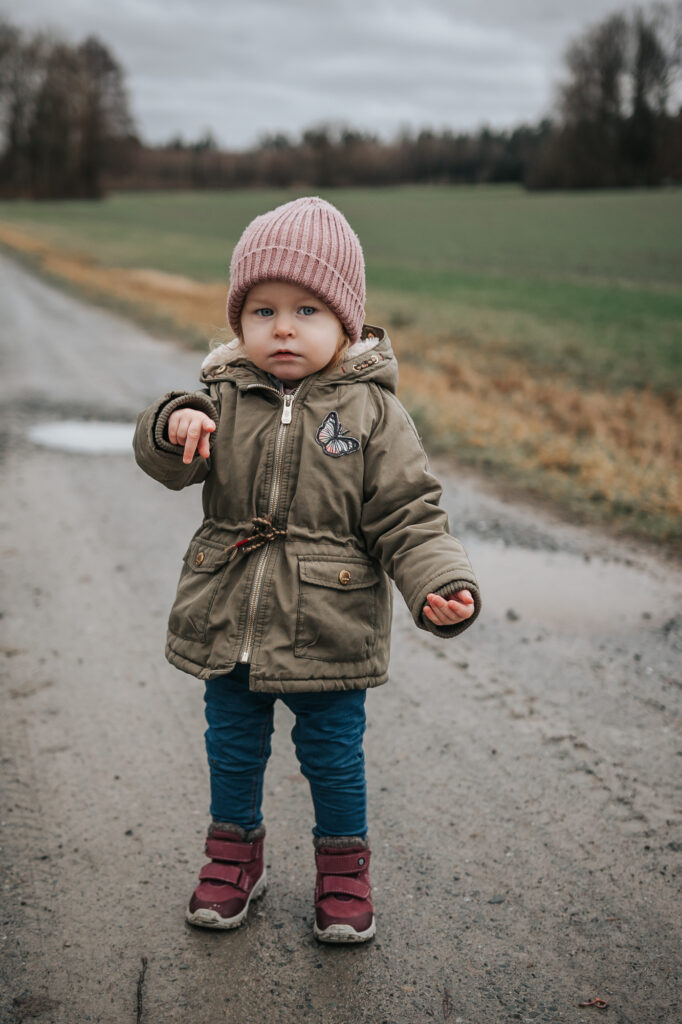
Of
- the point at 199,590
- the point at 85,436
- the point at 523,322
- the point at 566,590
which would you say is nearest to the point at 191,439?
the point at 199,590

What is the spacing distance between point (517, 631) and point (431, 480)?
177cm

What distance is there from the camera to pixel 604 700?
3.06 m

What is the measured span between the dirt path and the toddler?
17cm

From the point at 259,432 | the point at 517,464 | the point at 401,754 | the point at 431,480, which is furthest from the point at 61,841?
the point at 517,464

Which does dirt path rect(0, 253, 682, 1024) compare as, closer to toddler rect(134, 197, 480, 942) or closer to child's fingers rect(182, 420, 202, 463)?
toddler rect(134, 197, 480, 942)

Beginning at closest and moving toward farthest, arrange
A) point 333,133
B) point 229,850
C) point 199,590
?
point 199,590 < point 229,850 < point 333,133

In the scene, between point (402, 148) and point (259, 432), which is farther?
point (402, 148)

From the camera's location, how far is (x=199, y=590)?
1989 mm

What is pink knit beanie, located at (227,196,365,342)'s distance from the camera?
75.8 inches

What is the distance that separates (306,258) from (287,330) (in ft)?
0.53

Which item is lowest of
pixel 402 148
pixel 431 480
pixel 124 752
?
pixel 124 752

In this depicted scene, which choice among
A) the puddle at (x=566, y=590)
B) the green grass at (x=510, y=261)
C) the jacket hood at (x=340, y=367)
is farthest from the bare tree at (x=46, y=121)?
the jacket hood at (x=340, y=367)

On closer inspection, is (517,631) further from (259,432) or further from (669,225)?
(669,225)

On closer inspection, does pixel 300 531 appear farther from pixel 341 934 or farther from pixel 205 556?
pixel 341 934
